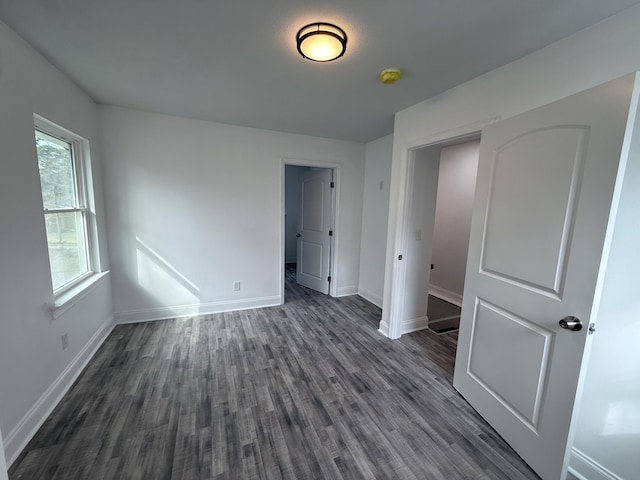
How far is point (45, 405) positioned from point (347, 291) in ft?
11.2

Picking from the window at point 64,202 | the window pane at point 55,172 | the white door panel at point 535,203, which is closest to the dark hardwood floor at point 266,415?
the window at point 64,202

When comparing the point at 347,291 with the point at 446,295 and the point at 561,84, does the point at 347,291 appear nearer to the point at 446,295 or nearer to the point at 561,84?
the point at 446,295

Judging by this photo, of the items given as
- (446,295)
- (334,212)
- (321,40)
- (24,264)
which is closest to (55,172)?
→ (24,264)

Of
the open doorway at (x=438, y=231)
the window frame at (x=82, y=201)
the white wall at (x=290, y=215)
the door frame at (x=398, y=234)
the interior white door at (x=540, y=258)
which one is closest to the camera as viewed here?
the interior white door at (x=540, y=258)

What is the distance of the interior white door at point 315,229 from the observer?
410 centimetres

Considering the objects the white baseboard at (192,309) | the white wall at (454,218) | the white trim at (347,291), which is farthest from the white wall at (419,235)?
the white baseboard at (192,309)

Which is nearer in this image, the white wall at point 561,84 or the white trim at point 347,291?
the white wall at point 561,84

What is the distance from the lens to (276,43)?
5.25 feet

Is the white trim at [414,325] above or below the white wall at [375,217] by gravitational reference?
below

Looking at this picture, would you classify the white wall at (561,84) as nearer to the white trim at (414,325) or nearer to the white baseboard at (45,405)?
the white trim at (414,325)

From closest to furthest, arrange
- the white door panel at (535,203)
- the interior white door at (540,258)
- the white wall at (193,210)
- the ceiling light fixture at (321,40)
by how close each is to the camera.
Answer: the interior white door at (540,258) < the white door panel at (535,203) < the ceiling light fixture at (321,40) < the white wall at (193,210)

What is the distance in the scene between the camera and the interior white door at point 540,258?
1.19 meters

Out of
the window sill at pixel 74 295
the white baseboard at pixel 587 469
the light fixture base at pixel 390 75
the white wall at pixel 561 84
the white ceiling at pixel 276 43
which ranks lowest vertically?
the white baseboard at pixel 587 469

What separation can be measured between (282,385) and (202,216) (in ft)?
7.30
